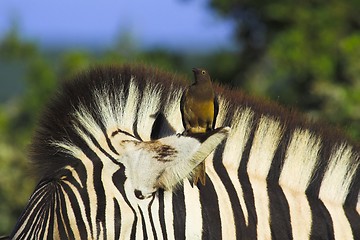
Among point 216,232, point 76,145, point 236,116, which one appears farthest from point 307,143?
point 76,145

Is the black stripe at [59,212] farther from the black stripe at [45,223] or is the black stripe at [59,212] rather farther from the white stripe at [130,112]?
the white stripe at [130,112]

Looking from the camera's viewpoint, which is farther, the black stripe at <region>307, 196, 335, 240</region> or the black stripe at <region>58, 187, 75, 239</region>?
the black stripe at <region>307, 196, 335, 240</region>

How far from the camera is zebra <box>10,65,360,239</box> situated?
3633 mm

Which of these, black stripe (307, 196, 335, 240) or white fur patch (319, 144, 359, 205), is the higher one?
white fur patch (319, 144, 359, 205)

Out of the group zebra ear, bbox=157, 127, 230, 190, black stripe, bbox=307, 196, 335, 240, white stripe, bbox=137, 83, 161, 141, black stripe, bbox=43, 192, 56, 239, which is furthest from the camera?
black stripe, bbox=307, 196, 335, 240

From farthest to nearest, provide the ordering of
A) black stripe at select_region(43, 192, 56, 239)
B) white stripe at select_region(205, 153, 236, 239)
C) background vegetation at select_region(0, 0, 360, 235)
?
background vegetation at select_region(0, 0, 360, 235) < white stripe at select_region(205, 153, 236, 239) < black stripe at select_region(43, 192, 56, 239)

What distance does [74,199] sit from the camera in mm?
3656

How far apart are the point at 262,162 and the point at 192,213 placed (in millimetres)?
522

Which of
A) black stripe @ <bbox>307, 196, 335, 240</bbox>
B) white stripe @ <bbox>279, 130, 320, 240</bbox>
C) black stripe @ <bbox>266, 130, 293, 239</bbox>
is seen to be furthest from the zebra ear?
black stripe @ <bbox>307, 196, 335, 240</bbox>

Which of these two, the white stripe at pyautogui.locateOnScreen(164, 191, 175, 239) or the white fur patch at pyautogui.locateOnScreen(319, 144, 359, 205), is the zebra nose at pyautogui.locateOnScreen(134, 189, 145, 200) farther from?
the white fur patch at pyautogui.locateOnScreen(319, 144, 359, 205)

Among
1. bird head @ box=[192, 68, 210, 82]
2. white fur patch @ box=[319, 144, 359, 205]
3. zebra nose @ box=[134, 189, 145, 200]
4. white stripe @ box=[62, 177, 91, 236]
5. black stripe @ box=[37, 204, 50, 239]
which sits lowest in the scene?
black stripe @ box=[37, 204, 50, 239]

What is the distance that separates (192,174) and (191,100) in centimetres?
31

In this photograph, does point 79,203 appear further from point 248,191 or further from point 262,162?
point 262,162

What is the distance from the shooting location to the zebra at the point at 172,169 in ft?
11.9
